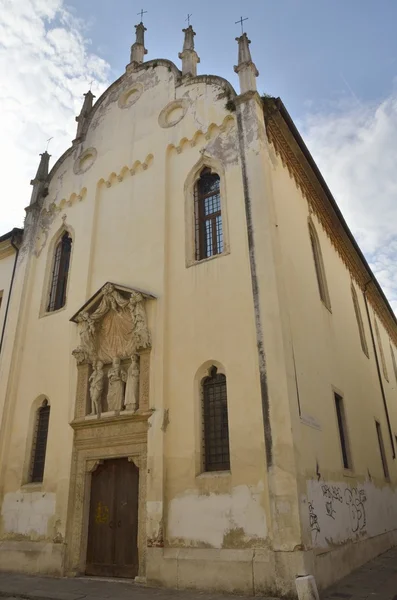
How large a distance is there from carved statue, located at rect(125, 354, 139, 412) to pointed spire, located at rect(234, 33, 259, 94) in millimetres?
7057

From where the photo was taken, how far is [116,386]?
10.5m

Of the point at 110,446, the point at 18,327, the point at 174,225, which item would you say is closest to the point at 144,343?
the point at 110,446

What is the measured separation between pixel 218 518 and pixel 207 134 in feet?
29.0

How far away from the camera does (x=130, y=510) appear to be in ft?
31.1

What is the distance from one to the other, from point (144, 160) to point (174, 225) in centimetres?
276

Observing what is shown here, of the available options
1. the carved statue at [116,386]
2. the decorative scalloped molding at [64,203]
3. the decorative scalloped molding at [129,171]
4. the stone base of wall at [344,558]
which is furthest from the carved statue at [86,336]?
the stone base of wall at [344,558]

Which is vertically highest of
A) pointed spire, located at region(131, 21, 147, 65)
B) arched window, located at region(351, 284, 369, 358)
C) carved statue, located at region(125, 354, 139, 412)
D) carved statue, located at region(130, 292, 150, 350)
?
pointed spire, located at region(131, 21, 147, 65)

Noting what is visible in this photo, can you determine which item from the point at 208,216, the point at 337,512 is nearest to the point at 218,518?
the point at 337,512

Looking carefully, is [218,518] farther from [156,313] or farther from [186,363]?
[156,313]

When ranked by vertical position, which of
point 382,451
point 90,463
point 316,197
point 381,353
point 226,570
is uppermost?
point 316,197

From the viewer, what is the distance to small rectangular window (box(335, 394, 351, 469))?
1149cm

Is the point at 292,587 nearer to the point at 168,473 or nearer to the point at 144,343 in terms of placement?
the point at 168,473

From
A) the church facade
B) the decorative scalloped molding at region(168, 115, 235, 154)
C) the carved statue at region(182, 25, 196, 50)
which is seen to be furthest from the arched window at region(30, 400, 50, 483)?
the carved statue at region(182, 25, 196, 50)

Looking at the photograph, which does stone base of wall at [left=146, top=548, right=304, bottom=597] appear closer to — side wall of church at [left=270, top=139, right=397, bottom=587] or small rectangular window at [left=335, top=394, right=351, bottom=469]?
side wall of church at [left=270, top=139, right=397, bottom=587]
